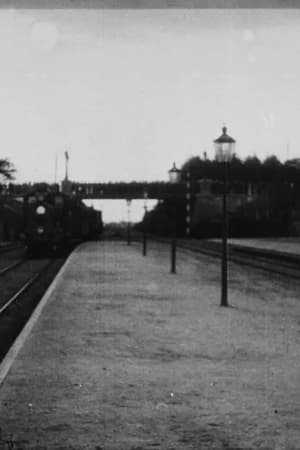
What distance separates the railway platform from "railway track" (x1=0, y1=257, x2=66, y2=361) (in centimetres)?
64

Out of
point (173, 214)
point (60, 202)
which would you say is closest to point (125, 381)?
point (173, 214)

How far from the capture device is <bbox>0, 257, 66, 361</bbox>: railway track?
13.3m

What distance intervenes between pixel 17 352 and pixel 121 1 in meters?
4.65

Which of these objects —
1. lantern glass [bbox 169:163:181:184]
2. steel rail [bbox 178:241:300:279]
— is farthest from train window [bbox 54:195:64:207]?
lantern glass [bbox 169:163:181:184]

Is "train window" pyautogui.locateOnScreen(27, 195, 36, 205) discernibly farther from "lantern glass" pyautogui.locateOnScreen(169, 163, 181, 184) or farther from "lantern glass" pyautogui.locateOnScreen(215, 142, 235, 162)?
"lantern glass" pyautogui.locateOnScreen(215, 142, 235, 162)

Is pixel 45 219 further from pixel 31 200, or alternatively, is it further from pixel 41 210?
pixel 31 200

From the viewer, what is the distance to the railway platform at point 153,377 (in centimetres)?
582

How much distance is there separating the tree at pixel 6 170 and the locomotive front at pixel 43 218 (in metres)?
19.9

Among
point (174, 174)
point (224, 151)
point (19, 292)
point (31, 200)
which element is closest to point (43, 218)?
point (31, 200)

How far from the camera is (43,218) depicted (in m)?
36.0

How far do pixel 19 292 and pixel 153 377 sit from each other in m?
12.2

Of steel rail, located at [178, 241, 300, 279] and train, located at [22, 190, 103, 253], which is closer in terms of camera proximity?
steel rail, located at [178, 241, 300, 279]

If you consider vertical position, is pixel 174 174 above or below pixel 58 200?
above

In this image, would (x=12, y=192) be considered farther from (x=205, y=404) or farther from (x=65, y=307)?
(x=205, y=404)
